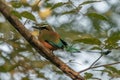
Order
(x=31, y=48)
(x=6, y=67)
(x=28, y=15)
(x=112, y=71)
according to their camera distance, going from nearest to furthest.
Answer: (x=28, y=15) < (x=112, y=71) < (x=6, y=67) < (x=31, y=48)

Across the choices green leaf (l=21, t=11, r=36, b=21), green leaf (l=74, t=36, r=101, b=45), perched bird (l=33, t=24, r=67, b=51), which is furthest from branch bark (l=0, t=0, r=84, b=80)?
perched bird (l=33, t=24, r=67, b=51)

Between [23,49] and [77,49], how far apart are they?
12.1 inches

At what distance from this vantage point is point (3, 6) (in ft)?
3.44

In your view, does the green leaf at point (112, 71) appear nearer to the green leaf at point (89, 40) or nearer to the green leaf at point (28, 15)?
the green leaf at point (89, 40)

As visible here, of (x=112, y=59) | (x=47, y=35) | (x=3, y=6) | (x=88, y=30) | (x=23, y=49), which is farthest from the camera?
(x=112, y=59)

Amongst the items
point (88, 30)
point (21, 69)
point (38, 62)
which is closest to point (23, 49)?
point (38, 62)

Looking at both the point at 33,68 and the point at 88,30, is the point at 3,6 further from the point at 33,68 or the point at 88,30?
the point at 88,30

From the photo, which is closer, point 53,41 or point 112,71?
point 112,71

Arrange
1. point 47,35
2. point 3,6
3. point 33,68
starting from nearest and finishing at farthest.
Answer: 1. point 3,6
2. point 47,35
3. point 33,68

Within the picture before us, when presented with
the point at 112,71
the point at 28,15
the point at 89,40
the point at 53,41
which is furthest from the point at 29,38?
the point at 53,41

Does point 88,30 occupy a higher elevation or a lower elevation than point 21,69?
higher

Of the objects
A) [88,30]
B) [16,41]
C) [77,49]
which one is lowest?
[77,49]

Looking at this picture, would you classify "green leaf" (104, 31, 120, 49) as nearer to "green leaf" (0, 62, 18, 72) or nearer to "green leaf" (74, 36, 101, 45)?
"green leaf" (74, 36, 101, 45)

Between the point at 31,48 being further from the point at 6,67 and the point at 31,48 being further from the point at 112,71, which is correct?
the point at 112,71
